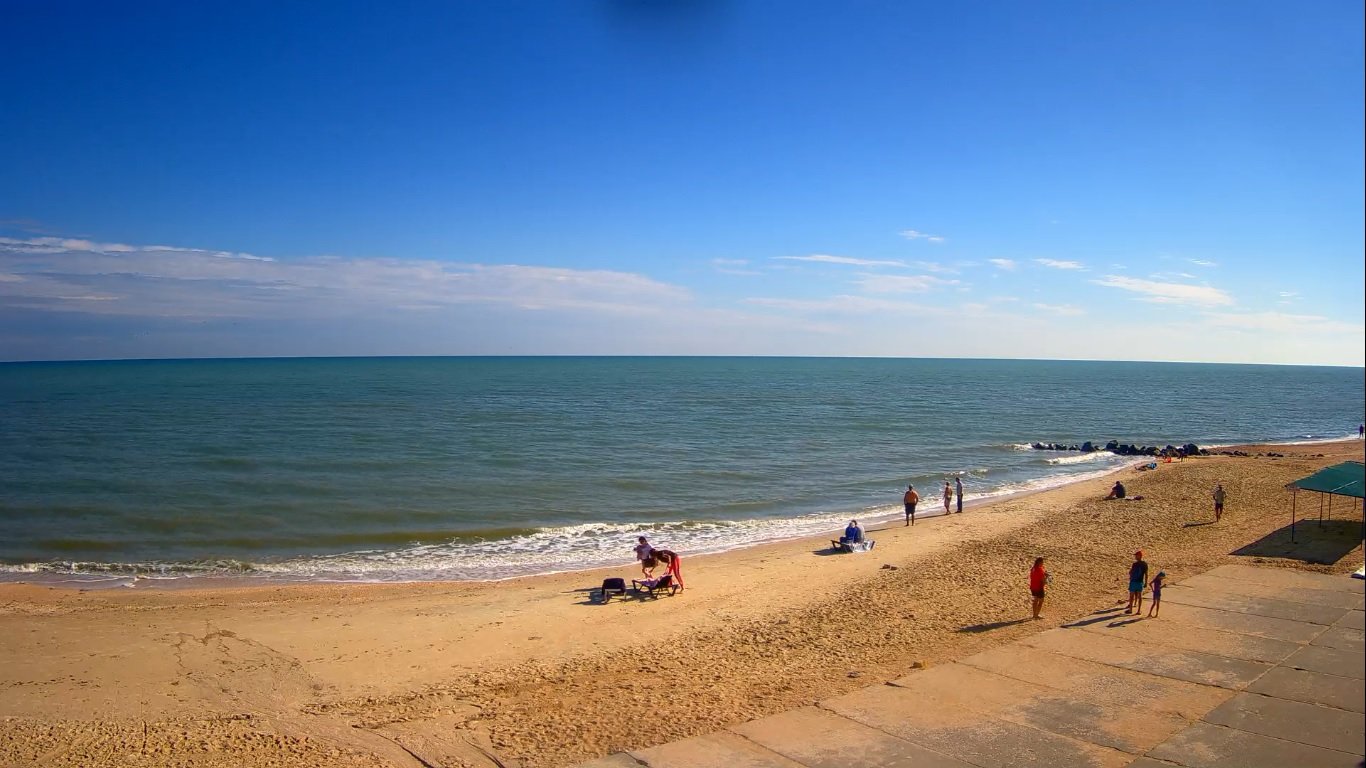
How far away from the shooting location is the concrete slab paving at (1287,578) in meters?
14.8

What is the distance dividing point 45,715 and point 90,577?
10973 mm

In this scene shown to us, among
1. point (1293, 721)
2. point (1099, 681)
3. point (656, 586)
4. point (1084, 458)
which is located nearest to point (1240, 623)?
point (1099, 681)

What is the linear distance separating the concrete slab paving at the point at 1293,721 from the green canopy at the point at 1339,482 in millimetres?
10339

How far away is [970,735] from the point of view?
9133mm

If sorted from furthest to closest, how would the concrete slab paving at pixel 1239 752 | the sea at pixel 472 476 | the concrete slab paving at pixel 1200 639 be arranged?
the sea at pixel 472 476
the concrete slab paving at pixel 1200 639
the concrete slab paving at pixel 1239 752

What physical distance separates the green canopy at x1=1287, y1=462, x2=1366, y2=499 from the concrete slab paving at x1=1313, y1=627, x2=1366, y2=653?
6.26 metres

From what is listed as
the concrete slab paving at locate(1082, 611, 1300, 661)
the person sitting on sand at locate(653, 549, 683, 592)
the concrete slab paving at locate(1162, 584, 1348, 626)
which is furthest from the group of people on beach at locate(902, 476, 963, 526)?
the concrete slab paving at locate(1082, 611, 1300, 661)

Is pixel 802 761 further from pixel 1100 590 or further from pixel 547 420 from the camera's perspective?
pixel 547 420

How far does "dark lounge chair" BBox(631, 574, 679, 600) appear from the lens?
17.3 m

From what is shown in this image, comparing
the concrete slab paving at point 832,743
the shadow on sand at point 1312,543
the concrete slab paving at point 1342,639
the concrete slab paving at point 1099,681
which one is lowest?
the concrete slab paving at point 832,743

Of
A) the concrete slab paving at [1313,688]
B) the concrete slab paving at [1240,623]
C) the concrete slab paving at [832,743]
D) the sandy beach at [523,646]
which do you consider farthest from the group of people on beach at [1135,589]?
the concrete slab paving at [832,743]

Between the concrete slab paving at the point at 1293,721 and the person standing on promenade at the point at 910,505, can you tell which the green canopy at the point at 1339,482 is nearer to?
the person standing on promenade at the point at 910,505

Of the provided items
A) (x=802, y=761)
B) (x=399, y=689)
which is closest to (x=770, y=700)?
(x=802, y=761)

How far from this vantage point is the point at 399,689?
12.1 m
